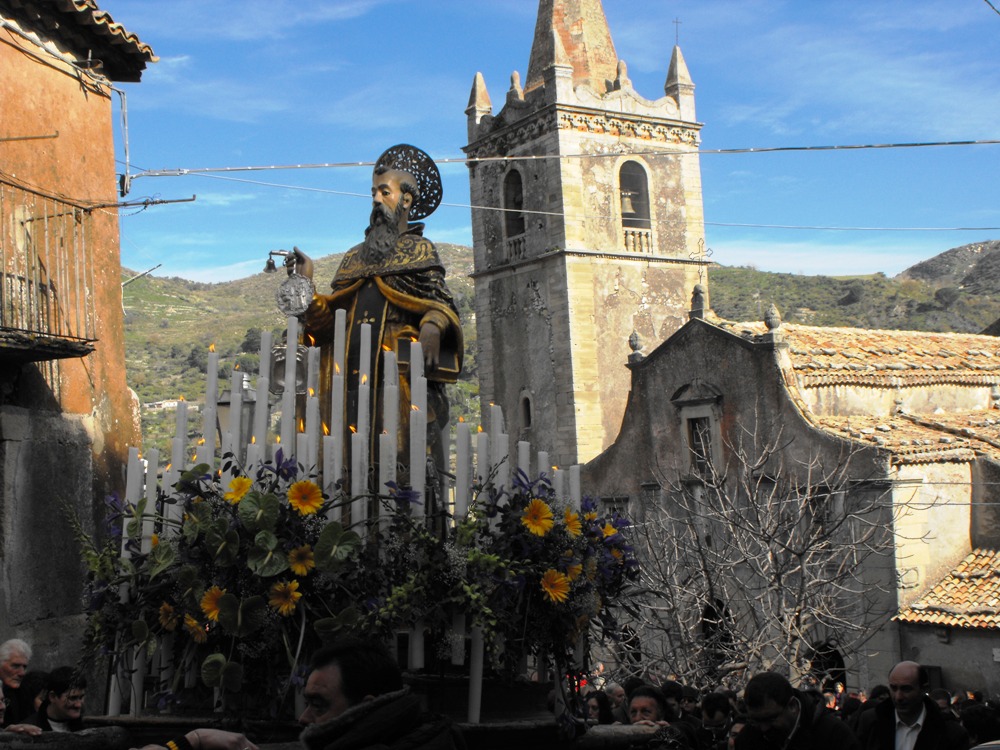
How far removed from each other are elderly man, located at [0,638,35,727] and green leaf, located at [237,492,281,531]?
1.31 meters

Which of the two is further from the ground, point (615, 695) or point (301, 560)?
point (301, 560)

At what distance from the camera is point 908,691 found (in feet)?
18.9

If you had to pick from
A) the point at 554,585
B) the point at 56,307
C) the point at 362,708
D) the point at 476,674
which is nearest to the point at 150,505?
the point at 476,674

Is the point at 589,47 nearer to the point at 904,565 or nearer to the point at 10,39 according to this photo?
the point at 904,565

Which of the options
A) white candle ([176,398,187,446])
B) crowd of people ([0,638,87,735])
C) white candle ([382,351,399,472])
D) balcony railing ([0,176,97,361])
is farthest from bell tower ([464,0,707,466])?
crowd of people ([0,638,87,735])

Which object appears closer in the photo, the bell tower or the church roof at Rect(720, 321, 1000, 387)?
the church roof at Rect(720, 321, 1000, 387)

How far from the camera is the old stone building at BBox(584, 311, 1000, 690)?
22562mm

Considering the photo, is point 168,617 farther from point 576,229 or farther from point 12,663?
point 576,229

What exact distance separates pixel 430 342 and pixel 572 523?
1527mm

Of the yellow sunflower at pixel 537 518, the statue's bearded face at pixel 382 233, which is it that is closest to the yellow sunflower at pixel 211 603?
the yellow sunflower at pixel 537 518

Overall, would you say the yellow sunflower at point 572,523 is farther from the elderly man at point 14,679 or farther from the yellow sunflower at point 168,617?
the elderly man at point 14,679

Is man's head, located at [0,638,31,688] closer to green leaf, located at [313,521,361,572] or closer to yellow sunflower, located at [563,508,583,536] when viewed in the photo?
green leaf, located at [313,521,361,572]

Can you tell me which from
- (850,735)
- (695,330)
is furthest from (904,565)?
(850,735)

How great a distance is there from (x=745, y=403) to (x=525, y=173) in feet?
44.2
